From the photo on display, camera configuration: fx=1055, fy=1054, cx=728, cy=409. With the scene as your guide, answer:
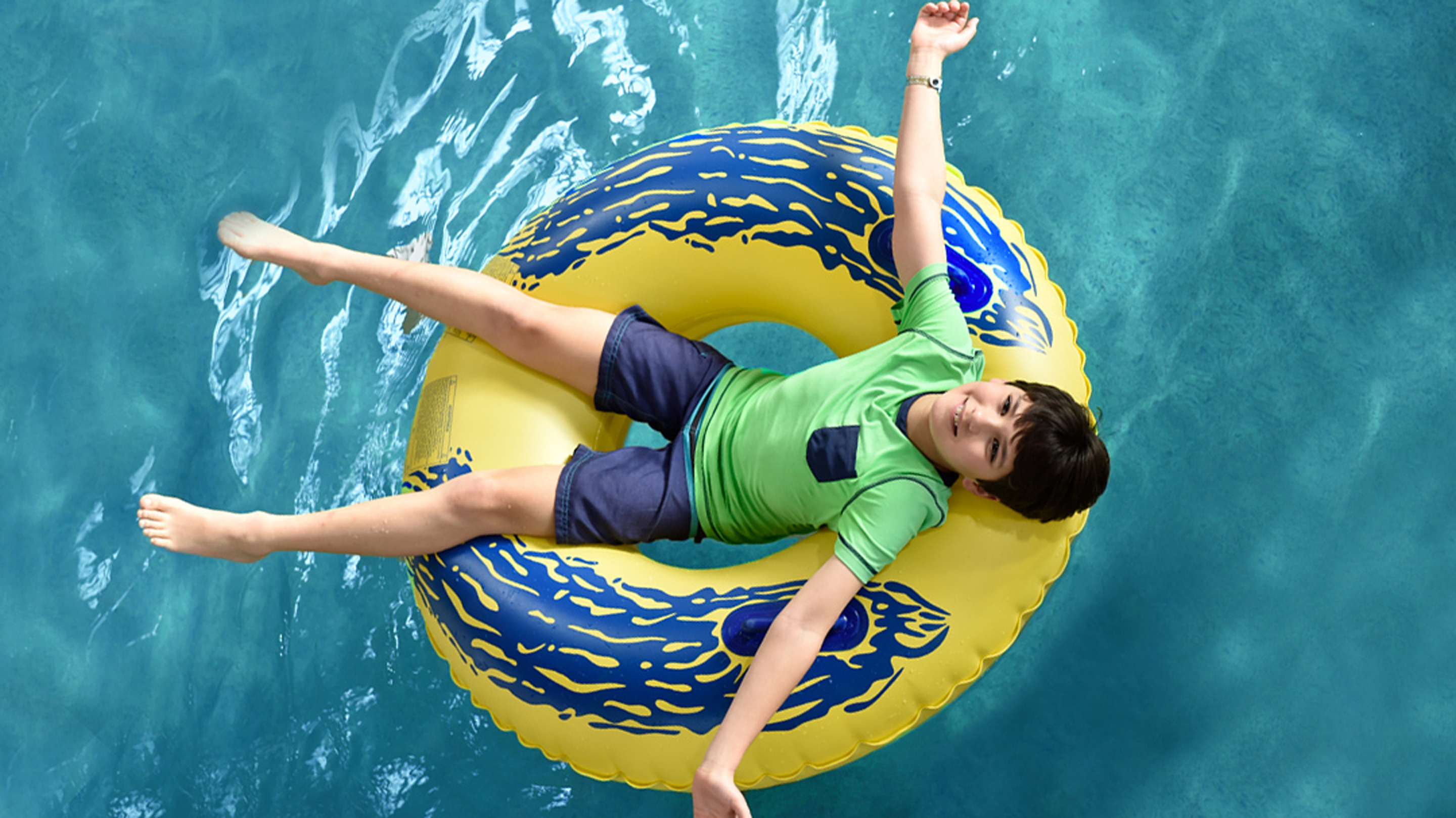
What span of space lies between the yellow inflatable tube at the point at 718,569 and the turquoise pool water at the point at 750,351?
62cm

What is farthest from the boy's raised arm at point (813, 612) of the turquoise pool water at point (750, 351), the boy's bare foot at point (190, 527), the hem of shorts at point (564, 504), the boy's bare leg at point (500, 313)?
the boy's bare foot at point (190, 527)

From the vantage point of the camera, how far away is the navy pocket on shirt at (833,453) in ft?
5.15

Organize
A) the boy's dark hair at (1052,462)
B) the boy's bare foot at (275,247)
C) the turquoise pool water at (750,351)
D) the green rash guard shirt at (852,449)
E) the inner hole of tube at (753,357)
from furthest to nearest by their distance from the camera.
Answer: the inner hole of tube at (753,357), the turquoise pool water at (750,351), the boy's bare foot at (275,247), the green rash guard shirt at (852,449), the boy's dark hair at (1052,462)

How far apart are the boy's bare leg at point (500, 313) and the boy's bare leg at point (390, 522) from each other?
181 mm

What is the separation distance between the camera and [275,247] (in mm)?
1948

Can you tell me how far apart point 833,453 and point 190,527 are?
112cm

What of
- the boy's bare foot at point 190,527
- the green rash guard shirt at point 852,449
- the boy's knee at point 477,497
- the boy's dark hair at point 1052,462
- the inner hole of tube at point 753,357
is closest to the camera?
the boy's dark hair at point 1052,462

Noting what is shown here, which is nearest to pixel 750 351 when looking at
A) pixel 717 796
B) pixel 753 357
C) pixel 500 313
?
pixel 753 357

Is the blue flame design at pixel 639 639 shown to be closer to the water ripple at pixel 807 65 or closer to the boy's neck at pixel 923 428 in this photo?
the boy's neck at pixel 923 428

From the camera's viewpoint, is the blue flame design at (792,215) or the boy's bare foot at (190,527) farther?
the boy's bare foot at (190,527)

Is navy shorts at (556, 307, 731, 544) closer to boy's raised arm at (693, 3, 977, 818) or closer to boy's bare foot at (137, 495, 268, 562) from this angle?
boy's raised arm at (693, 3, 977, 818)

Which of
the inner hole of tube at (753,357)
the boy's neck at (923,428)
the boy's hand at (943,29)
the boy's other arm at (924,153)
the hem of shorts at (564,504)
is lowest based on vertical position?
the inner hole of tube at (753,357)

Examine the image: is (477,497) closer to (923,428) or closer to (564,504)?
(564,504)

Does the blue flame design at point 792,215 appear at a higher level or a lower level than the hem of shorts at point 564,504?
higher
